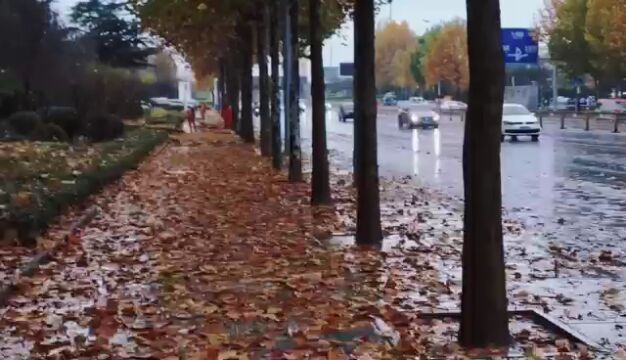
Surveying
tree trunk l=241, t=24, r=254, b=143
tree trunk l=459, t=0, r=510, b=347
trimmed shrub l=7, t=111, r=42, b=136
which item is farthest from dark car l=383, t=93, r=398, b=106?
tree trunk l=459, t=0, r=510, b=347

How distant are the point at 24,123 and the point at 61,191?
19.9 metres

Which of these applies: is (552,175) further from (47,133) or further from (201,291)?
(201,291)

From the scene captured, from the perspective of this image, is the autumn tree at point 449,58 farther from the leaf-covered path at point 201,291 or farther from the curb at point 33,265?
the curb at point 33,265

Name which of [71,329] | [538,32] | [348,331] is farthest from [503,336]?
[538,32]

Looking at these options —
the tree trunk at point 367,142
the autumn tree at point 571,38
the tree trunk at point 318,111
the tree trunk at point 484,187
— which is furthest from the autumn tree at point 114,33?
the tree trunk at point 484,187

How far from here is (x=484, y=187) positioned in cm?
804

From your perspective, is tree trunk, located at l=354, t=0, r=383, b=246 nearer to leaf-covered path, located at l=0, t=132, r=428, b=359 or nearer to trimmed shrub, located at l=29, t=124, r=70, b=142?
leaf-covered path, located at l=0, t=132, r=428, b=359

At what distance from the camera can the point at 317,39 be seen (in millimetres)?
17734

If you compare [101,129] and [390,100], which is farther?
[390,100]

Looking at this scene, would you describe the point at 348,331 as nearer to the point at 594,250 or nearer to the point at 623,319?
the point at 623,319

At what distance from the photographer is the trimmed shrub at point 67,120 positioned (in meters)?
36.7

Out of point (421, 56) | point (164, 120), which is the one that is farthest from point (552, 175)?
point (421, 56)

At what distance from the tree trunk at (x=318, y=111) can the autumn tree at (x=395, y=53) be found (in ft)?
377

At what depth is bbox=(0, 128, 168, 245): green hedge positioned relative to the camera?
1315cm
